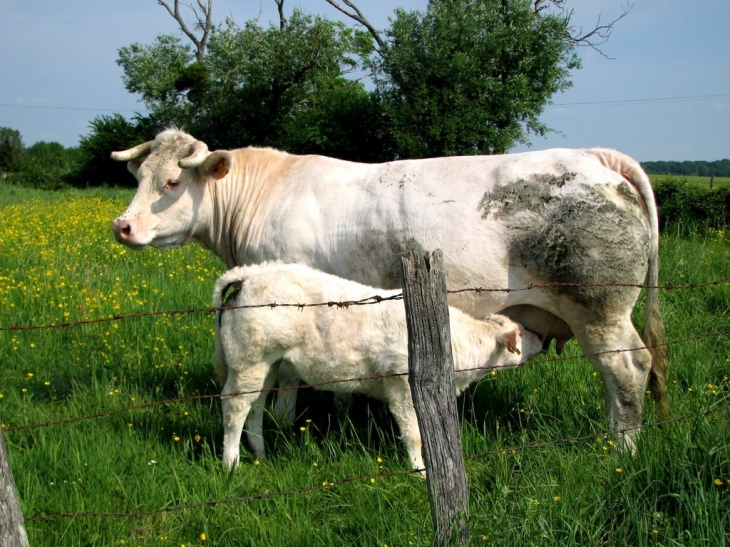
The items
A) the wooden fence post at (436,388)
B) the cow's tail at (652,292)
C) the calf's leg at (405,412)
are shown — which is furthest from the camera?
the cow's tail at (652,292)

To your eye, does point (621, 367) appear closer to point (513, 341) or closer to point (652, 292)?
point (652, 292)

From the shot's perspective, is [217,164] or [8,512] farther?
[217,164]

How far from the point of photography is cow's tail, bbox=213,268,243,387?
498 centimetres

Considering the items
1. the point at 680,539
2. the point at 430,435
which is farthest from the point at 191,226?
the point at 680,539

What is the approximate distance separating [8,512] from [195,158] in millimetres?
4187

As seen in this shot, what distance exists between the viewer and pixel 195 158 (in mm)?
6195

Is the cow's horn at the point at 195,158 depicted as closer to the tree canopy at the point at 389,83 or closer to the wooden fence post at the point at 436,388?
the wooden fence post at the point at 436,388

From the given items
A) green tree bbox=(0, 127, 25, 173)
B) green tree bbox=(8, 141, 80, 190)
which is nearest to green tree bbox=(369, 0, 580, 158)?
green tree bbox=(8, 141, 80, 190)

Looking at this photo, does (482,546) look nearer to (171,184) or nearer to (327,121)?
(171,184)

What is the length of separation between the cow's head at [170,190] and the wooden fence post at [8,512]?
3961 mm

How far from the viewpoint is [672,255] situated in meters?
10.1

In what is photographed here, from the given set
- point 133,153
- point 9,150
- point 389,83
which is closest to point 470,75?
point 389,83

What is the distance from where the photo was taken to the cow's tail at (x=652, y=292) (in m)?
5.29

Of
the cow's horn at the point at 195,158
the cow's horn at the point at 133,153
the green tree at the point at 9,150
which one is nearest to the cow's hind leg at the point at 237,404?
the cow's horn at the point at 195,158
